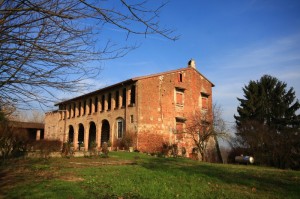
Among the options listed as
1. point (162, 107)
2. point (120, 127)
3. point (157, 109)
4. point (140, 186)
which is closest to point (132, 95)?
point (157, 109)

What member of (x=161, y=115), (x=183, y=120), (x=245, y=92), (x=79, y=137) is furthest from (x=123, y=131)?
(x=245, y=92)

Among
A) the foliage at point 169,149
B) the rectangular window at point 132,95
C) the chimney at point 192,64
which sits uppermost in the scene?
the chimney at point 192,64

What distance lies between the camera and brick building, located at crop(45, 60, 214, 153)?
27.8 m

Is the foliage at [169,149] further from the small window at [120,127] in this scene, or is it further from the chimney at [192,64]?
the chimney at [192,64]

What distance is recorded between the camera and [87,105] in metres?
36.2

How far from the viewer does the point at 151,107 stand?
28.4 metres

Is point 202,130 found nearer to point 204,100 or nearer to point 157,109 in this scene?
point 157,109

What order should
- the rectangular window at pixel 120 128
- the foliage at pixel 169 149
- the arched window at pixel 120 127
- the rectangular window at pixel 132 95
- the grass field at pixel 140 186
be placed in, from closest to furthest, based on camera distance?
1. the grass field at pixel 140 186
2. the foliage at pixel 169 149
3. the rectangular window at pixel 132 95
4. the arched window at pixel 120 127
5. the rectangular window at pixel 120 128

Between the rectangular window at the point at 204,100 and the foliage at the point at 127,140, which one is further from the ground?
the rectangular window at the point at 204,100

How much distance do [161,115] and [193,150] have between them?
16.4 ft

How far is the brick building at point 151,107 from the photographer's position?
1094 inches

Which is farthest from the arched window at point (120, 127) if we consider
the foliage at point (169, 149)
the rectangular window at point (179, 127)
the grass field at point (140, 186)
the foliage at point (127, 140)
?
the grass field at point (140, 186)

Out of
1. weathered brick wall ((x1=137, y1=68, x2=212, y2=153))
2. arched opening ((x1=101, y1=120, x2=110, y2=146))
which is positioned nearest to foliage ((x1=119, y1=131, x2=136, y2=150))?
weathered brick wall ((x1=137, y1=68, x2=212, y2=153))

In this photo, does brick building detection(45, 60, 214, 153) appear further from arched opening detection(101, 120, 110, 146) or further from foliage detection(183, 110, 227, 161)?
foliage detection(183, 110, 227, 161)
